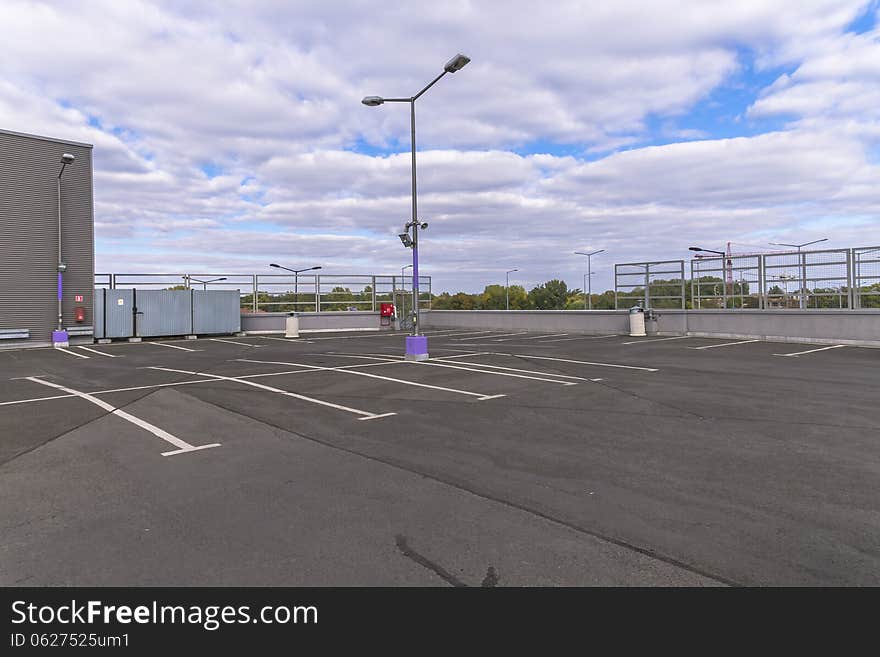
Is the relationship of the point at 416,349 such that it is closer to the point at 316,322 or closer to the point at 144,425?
the point at 144,425

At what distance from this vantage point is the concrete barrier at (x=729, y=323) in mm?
18656

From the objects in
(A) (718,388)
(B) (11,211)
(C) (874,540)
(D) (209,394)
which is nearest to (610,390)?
(A) (718,388)

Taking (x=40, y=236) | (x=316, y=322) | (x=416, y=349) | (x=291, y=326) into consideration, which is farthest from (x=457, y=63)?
(x=316, y=322)

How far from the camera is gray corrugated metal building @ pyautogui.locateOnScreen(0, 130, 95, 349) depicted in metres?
21.4

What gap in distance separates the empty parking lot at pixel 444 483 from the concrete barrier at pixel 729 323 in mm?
10028

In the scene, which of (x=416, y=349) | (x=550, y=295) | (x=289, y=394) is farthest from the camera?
(x=550, y=295)

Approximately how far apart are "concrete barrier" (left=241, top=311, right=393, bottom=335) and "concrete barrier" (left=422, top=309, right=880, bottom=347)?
6.74 m

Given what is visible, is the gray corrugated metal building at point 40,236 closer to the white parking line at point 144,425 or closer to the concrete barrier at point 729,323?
the white parking line at point 144,425

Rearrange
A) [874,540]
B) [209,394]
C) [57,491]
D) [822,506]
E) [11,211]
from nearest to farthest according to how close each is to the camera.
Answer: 1. [874,540]
2. [822,506]
3. [57,491]
4. [209,394]
5. [11,211]

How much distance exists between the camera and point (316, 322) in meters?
31.5

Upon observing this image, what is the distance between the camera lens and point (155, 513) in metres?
4.29

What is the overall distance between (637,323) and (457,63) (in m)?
14.9
